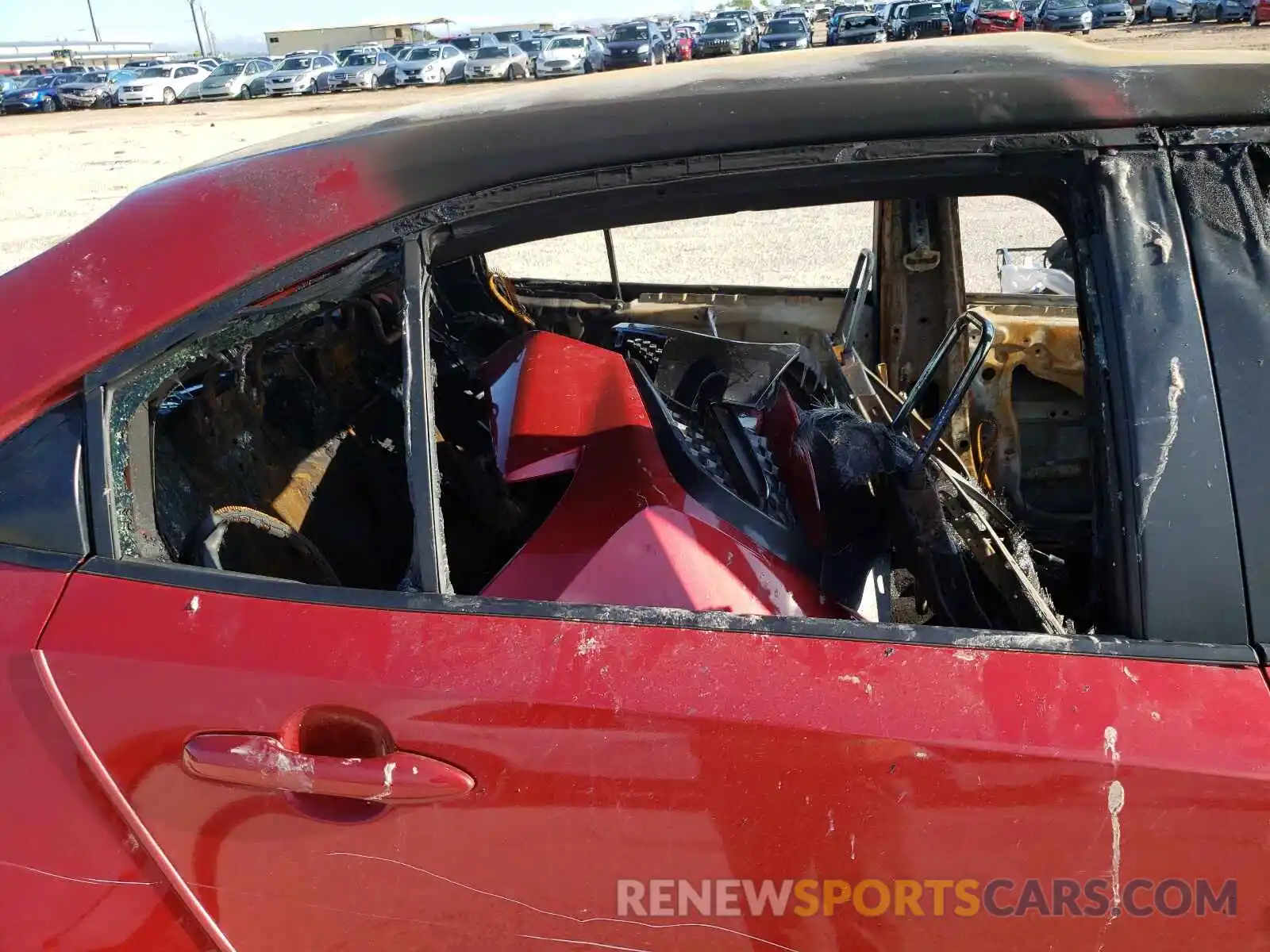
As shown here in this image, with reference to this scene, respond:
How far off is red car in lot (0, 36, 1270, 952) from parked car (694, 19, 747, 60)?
29963 mm

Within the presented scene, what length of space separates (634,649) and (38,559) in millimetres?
827

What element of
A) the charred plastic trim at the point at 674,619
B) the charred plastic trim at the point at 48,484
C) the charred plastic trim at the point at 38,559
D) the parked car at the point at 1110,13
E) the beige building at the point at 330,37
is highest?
the beige building at the point at 330,37

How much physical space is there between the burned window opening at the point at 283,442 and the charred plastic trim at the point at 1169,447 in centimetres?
98

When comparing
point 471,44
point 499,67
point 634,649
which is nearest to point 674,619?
point 634,649

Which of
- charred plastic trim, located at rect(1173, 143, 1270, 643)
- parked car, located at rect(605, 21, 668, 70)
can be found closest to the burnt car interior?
charred plastic trim, located at rect(1173, 143, 1270, 643)

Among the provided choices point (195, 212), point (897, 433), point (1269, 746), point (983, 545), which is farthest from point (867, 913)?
point (195, 212)

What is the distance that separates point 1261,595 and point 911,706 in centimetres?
43

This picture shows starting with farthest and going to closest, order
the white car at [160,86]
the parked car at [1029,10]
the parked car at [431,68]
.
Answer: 1. the parked car at [431,68]
2. the white car at [160,86]
3. the parked car at [1029,10]

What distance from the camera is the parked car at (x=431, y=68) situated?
95.5 feet

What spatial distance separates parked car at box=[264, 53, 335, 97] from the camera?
2889 centimetres

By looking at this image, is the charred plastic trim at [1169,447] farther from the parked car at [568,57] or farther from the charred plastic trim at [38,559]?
the parked car at [568,57]

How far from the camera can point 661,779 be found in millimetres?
1043

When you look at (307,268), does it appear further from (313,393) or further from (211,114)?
(211,114)

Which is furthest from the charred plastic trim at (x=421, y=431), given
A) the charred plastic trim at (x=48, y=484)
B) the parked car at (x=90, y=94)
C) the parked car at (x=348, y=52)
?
the parked car at (x=90, y=94)
